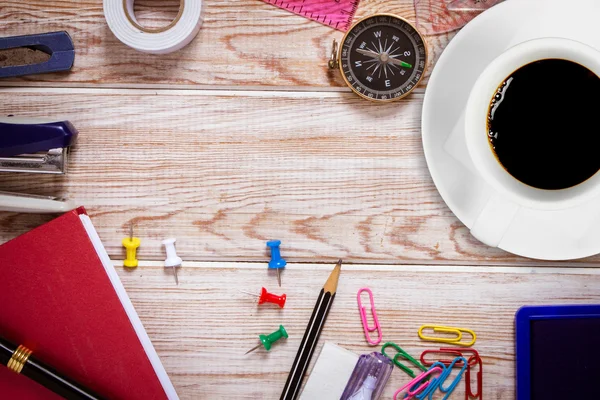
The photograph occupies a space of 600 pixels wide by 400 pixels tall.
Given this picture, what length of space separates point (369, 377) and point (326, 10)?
1.69ft

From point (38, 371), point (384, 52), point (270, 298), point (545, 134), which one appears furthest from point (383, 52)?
point (38, 371)

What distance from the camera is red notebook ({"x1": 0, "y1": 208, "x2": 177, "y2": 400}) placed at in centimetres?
83

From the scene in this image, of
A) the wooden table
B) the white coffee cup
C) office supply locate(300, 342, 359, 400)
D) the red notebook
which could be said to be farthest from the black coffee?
the red notebook

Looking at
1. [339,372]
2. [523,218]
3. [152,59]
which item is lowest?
[339,372]

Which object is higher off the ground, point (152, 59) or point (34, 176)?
point (152, 59)

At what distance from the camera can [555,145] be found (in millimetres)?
764

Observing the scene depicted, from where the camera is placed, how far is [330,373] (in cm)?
85

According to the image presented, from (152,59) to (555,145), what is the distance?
56 centimetres

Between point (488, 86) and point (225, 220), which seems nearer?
point (488, 86)

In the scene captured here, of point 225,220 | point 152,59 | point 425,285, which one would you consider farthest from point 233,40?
point 425,285

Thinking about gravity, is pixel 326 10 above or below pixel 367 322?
above

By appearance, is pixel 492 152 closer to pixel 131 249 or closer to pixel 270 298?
pixel 270 298

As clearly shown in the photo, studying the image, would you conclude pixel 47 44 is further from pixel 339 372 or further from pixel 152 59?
pixel 339 372

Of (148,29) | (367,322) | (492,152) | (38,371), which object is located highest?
(148,29)
